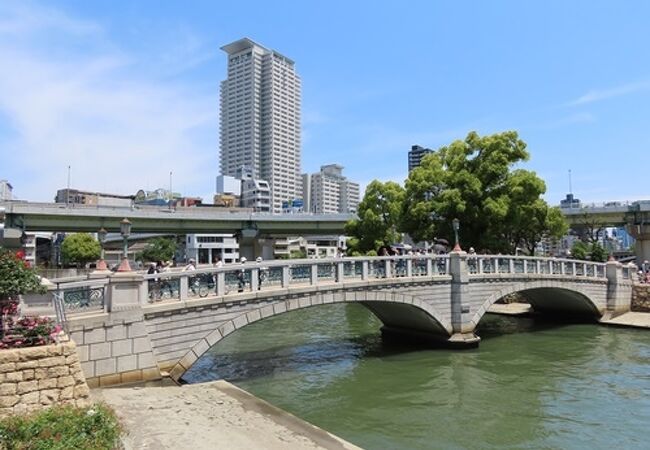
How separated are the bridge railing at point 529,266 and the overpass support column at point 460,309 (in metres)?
1.11

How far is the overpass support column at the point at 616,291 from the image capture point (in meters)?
29.5

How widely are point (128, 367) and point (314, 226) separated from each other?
4414 cm

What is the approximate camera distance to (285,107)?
534 feet

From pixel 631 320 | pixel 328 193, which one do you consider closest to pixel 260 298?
pixel 631 320

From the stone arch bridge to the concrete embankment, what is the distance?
4.03 feet

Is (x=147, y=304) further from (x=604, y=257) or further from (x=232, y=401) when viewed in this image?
(x=604, y=257)

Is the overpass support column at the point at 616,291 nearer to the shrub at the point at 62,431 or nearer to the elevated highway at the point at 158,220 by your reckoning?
the shrub at the point at 62,431

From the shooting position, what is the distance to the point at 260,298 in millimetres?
16156

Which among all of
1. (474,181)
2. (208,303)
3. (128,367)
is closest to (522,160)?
(474,181)

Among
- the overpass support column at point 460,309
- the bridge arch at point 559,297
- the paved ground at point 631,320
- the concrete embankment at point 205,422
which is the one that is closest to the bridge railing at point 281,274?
the overpass support column at point 460,309

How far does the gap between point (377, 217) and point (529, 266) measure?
18.9 metres

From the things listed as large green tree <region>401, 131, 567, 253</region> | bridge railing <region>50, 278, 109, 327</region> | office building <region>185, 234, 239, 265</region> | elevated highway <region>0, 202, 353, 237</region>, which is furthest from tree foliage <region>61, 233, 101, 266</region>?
bridge railing <region>50, 278, 109, 327</region>

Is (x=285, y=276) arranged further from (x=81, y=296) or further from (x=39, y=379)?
(x=39, y=379)

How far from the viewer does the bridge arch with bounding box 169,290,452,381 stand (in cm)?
1469
